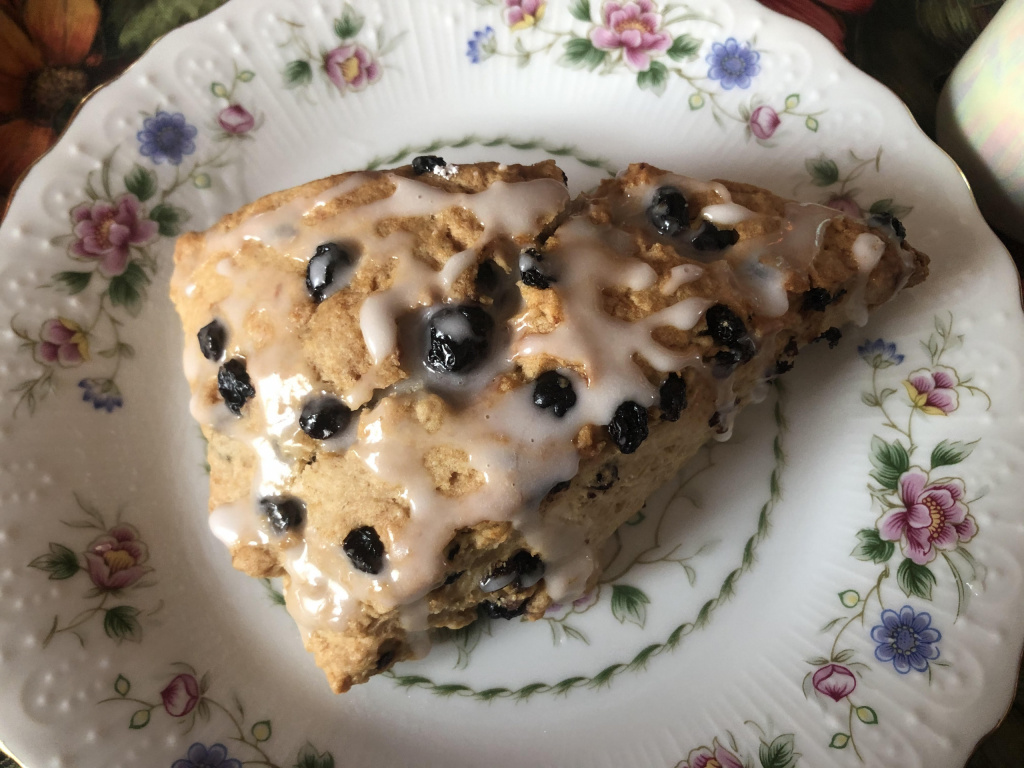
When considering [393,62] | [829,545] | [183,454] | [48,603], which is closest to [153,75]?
[393,62]

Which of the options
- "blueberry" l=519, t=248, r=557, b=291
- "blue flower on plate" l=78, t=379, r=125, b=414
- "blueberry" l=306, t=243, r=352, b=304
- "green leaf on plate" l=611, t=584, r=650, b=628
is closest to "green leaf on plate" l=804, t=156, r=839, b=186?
"blueberry" l=519, t=248, r=557, b=291

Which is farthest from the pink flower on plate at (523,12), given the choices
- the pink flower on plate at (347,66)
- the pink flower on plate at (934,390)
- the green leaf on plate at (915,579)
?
the green leaf on plate at (915,579)

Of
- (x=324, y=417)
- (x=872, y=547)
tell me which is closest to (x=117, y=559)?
(x=324, y=417)

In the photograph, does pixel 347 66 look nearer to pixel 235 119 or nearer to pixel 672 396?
pixel 235 119

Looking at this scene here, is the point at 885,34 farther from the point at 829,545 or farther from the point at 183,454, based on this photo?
the point at 183,454

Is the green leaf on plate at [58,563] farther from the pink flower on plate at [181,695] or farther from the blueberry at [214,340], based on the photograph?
the blueberry at [214,340]

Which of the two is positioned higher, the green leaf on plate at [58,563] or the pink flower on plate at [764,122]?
the pink flower on plate at [764,122]

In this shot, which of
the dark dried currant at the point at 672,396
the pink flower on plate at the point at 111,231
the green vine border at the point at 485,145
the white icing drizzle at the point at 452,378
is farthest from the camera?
the green vine border at the point at 485,145

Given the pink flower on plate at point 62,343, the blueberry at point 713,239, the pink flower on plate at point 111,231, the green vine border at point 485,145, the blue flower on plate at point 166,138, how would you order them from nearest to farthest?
the blueberry at point 713,239
the pink flower on plate at point 62,343
the pink flower on plate at point 111,231
the blue flower on plate at point 166,138
the green vine border at point 485,145
